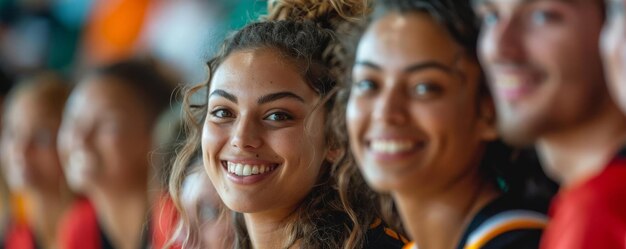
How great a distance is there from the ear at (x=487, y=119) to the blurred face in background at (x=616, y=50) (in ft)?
0.91

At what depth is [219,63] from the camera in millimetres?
2111

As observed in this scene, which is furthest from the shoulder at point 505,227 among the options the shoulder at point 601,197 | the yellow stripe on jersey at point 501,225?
the shoulder at point 601,197

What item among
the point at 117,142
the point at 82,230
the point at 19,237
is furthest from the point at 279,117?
the point at 19,237

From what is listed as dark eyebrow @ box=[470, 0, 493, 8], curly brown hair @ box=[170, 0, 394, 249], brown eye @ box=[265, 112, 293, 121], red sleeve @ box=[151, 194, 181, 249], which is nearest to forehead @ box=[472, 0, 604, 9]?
dark eyebrow @ box=[470, 0, 493, 8]

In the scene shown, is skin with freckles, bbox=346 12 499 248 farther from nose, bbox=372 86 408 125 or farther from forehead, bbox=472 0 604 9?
forehead, bbox=472 0 604 9

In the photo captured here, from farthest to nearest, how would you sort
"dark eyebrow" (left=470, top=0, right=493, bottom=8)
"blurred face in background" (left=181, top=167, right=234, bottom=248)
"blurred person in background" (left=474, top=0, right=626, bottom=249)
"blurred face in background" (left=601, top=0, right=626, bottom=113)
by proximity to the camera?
"blurred face in background" (left=181, top=167, right=234, bottom=248) → "dark eyebrow" (left=470, top=0, right=493, bottom=8) → "blurred person in background" (left=474, top=0, right=626, bottom=249) → "blurred face in background" (left=601, top=0, right=626, bottom=113)

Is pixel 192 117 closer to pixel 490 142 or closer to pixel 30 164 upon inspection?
pixel 490 142

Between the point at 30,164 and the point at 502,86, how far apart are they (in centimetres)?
250

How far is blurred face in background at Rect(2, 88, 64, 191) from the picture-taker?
364 centimetres

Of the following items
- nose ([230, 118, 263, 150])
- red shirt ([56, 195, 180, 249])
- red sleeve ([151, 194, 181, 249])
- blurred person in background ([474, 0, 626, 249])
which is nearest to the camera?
blurred person in background ([474, 0, 626, 249])

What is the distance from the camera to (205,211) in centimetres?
240

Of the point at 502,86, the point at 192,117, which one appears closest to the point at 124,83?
the point at 192,117

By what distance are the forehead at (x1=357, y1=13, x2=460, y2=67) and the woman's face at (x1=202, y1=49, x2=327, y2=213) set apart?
1.17 ft

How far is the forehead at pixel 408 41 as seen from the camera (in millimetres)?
1597
